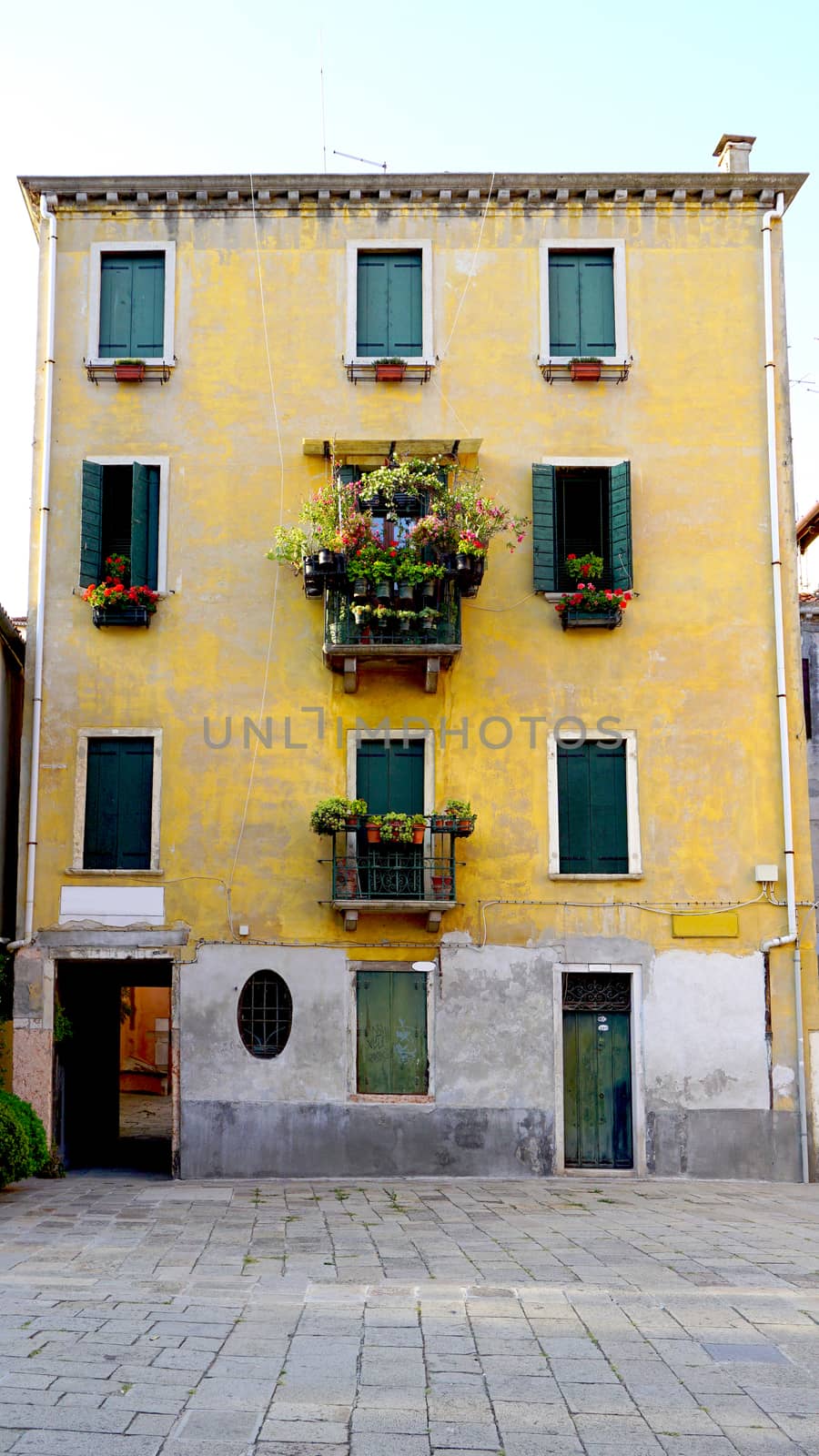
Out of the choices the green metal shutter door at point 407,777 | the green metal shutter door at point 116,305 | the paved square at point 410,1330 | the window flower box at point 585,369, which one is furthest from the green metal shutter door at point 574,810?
the green metal shutter door at point 116,305

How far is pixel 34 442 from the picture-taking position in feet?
58.9

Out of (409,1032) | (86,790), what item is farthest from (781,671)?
(86,790)

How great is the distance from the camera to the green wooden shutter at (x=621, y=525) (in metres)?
17.4

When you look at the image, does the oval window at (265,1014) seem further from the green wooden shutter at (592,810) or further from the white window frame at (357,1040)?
the green wooden shutter at (592,810)

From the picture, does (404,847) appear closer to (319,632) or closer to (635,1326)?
(319,632)

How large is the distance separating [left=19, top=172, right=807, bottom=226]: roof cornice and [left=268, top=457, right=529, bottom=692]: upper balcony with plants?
3932mm

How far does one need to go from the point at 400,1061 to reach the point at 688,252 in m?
11.3

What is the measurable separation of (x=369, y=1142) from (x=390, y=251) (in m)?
11.6

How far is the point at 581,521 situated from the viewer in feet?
59.0

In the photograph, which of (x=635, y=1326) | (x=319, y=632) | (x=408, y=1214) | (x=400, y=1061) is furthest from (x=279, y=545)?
(x=635, y=1326)

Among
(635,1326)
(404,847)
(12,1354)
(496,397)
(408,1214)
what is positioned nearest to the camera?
(12,1354)

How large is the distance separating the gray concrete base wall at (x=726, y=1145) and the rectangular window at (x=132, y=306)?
39.4 ft

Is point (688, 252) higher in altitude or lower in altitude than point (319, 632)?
higher

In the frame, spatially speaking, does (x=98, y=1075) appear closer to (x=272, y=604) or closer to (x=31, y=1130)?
(x=31, y=1130)
